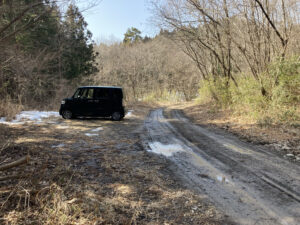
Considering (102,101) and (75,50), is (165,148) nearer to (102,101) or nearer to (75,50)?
(102,101)

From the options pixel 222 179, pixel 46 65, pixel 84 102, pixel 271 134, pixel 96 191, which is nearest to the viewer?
pixel 96 191

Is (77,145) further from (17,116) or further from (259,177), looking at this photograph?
(17,116)

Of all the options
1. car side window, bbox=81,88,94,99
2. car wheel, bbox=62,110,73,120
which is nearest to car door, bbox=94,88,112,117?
→ car side window, bbox=81,88,94,99

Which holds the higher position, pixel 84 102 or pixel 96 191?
pixel 84 102

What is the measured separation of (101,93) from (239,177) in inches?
355

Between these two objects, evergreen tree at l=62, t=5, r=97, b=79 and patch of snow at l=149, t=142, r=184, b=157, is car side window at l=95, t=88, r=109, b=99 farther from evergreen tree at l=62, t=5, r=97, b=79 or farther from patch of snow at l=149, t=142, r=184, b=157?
evergreen tree at l=62, t=5, r=97, b=79

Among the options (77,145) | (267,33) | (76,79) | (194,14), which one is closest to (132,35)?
(76,79)

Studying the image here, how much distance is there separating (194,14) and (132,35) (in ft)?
168

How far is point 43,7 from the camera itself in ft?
15.6

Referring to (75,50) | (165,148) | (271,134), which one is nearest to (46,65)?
(75,50)

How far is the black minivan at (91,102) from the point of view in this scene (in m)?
11.6

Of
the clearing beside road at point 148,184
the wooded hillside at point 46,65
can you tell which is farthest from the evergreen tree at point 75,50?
the clearing beside road at point 148,184

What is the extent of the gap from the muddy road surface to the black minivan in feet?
17.5

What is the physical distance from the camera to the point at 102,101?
11758 millimetres
